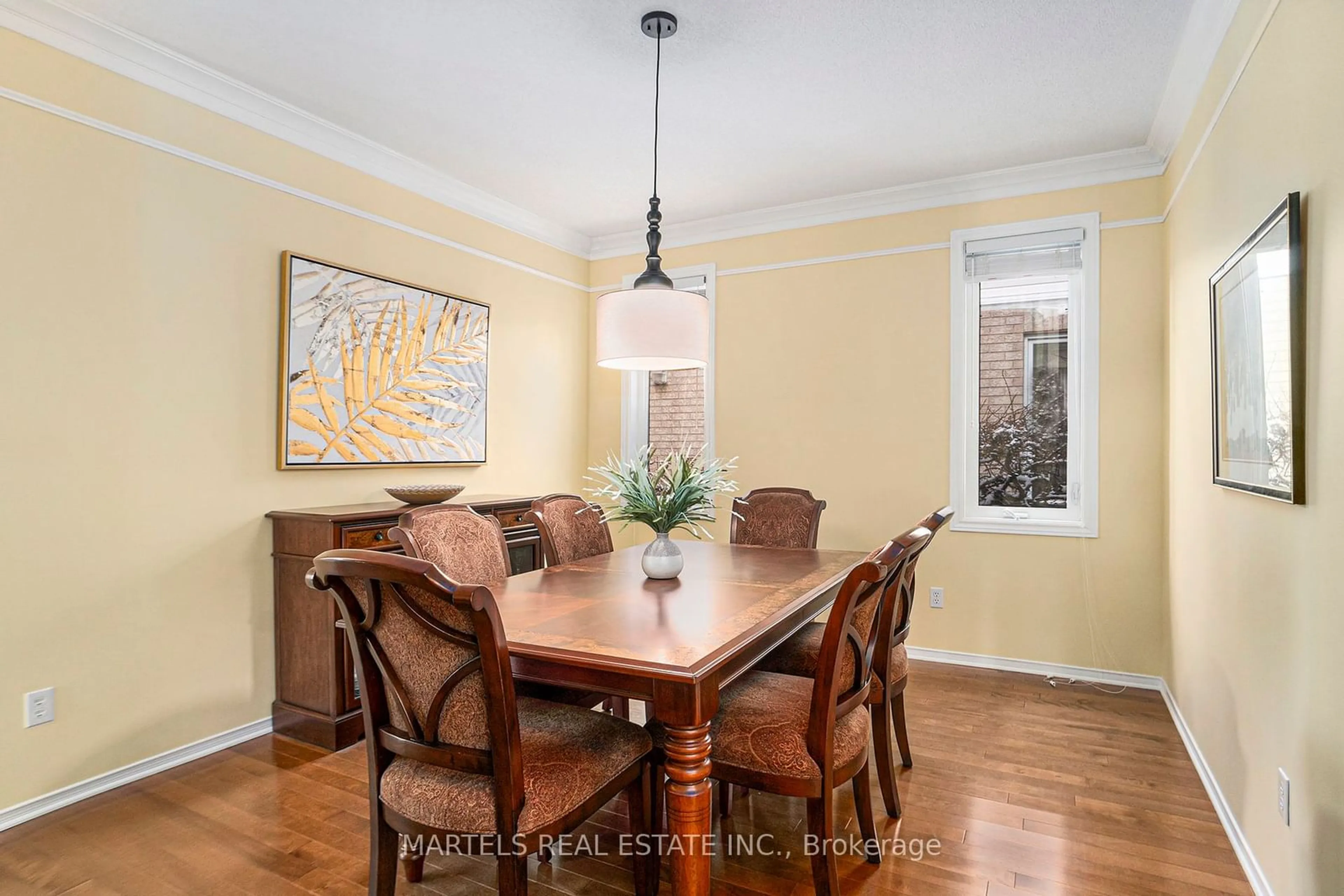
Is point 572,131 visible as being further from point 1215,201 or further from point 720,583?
point 1215,201

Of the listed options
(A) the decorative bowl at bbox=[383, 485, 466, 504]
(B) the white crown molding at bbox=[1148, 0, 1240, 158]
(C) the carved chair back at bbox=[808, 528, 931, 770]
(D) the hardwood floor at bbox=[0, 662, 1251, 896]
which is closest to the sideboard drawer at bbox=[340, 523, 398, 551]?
(A) the decorative bowl at bbox=[383, 485, 466, 504]

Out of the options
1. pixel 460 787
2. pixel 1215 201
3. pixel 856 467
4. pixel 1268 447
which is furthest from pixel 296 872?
pixel 1215 201

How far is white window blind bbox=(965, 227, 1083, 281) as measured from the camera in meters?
3.79

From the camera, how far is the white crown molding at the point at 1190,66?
7.75 feet

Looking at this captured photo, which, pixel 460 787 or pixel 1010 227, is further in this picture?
pixel 1010 227

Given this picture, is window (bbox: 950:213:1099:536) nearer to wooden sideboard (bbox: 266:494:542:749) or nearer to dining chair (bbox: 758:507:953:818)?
dining chair (bbox: 758:507:953:818)

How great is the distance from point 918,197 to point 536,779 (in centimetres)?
374

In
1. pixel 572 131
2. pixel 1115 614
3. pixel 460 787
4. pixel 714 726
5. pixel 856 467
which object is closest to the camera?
pixel 460 787

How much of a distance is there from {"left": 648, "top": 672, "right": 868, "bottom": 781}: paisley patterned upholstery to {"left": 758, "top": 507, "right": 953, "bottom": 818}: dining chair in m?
0.22

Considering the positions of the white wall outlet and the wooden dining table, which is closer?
the wooden dining table

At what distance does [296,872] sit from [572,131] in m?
3.08

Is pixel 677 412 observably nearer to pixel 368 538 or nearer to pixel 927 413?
pixel 927 413

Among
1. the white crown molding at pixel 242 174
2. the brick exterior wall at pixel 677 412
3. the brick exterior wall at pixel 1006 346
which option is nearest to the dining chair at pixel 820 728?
the brick exterior wall at pixel 1006 346

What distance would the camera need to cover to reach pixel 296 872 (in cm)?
201
